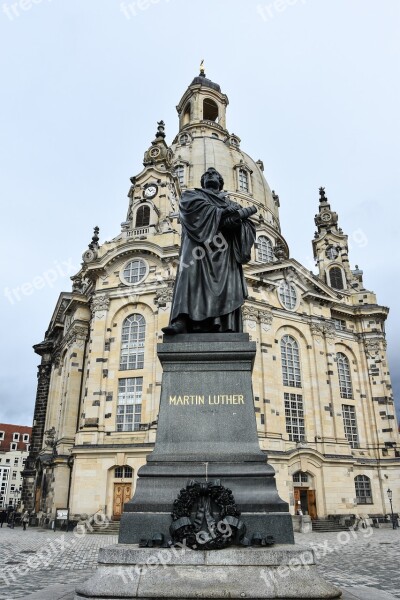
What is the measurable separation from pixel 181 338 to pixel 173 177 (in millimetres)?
38463

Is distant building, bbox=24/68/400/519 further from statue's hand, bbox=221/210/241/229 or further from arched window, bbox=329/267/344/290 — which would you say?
statue's hand, bbox=221/210/241/229

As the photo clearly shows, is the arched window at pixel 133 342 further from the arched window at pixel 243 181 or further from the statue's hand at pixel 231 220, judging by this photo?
the statue's hand at pixel 231 220

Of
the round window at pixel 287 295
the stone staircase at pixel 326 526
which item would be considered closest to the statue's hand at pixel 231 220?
the stone staircase at pixel 326 526

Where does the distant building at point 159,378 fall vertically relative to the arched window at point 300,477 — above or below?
above

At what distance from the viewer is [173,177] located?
145 ft

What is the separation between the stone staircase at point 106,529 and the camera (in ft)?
92.4

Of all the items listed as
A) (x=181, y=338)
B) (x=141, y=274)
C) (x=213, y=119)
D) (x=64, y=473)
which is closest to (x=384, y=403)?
(x=141, y=274)

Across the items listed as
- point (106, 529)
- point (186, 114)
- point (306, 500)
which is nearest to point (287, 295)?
point (306, 500)

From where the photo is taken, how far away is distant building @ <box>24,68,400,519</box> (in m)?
32.3

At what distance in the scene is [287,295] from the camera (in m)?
40.2

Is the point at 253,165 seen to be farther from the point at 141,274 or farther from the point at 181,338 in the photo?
the point at 181,338

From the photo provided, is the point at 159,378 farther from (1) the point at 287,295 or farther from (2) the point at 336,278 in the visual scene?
(2) the point at 336,278

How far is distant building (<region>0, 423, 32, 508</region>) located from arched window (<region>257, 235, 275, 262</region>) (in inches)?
2019

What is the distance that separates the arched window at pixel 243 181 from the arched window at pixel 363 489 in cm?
3237
